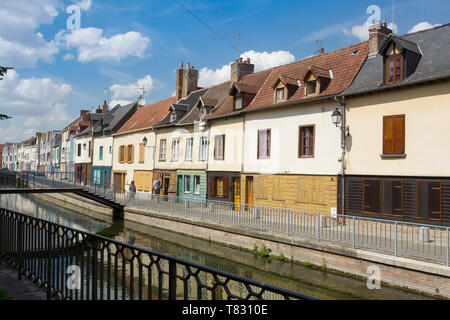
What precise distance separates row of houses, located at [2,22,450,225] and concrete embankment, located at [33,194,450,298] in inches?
164

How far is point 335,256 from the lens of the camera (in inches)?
465

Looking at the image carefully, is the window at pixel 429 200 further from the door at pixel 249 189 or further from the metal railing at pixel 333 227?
the door at pixel 249 189

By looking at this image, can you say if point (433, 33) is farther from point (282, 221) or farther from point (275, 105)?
point (282, 221)

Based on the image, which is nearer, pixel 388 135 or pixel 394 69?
pixel 388 135

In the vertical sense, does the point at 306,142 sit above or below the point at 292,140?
below

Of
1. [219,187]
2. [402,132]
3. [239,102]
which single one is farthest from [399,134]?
[219,187]

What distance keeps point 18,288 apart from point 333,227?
9480 mm

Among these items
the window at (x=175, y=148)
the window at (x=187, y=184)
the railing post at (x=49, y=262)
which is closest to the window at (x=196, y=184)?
the window at (x=187, y=184)

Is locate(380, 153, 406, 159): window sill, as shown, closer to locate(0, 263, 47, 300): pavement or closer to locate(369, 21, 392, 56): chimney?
locate(369, 21, 392, 56): chimney

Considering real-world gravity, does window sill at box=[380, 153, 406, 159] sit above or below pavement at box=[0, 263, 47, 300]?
above

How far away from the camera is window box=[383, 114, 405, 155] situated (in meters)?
14.6

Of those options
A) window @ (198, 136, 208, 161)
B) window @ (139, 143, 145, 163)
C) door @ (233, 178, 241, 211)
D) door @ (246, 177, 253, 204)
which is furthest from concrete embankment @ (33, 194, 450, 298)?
window @ (139, 143, 145, 163)

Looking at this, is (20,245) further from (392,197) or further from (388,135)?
(388,135)

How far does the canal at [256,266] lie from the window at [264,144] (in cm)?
603
